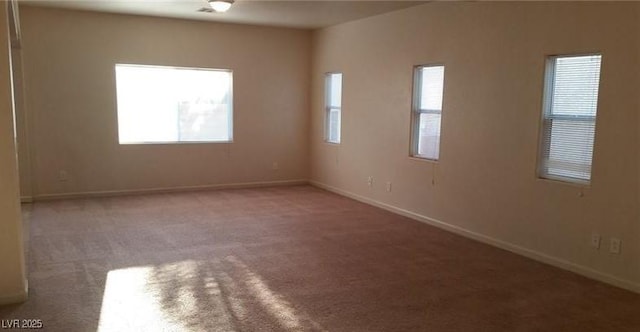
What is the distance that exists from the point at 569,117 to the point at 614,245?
3.57 feet

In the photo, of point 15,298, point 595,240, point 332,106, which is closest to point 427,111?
point 332,106

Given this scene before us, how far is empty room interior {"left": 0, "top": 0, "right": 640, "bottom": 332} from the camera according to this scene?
3.29 metres

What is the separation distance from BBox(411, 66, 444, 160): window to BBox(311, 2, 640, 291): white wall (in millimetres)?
105

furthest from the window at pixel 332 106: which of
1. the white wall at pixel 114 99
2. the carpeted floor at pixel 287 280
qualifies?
the carpeted floor at pixel 287 280

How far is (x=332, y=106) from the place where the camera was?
7.52 metres


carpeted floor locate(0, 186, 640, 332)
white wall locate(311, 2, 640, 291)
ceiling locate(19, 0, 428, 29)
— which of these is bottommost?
carpeted floor locate(0, 186, 640, 332)

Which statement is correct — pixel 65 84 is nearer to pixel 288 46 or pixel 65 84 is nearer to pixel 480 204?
pixel 288 46

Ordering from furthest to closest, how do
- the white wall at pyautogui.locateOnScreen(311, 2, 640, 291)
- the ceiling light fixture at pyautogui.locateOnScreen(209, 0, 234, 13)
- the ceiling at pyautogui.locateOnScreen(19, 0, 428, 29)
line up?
the ceiling at pyautogui.locateOnScreen(19, 0, 428, 29) → the ceiling light fixture at pyautogui.locateOnScreen(209, 0, 234, 13) → the white wall at pyautogui.locateOnScreen(311, 2, 640, 291)

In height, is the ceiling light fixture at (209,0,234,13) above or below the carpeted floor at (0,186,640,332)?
above

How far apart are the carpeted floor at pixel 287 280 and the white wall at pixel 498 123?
1.05 ft

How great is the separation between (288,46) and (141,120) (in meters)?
2.51

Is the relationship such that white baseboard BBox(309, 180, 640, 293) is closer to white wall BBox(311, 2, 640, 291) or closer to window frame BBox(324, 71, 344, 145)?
white wall BBox(311, 2, 640, 291)

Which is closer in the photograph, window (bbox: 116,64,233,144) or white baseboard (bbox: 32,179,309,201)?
white baseboard (bbox: 32,179,309,201)

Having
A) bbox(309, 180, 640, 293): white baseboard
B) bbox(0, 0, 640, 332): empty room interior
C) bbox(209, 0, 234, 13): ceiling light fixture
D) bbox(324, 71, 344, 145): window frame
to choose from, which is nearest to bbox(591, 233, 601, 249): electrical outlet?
bbox(0, 0, 640, 332): empty room interior
